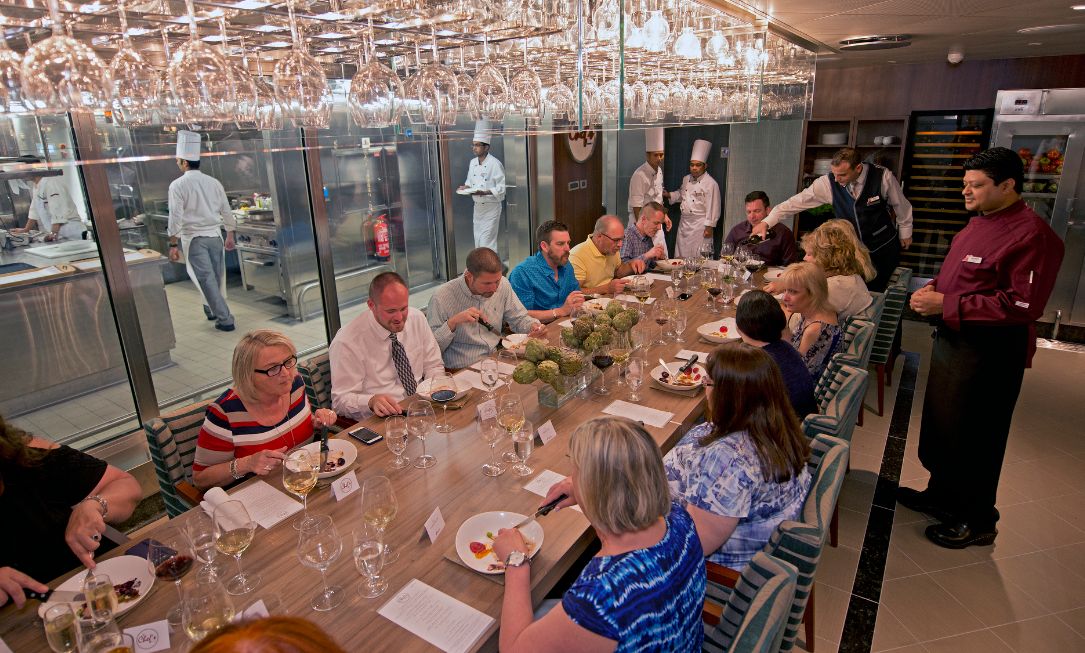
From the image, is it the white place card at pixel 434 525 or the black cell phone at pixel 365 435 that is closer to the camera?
the white place card at pixel 434 525

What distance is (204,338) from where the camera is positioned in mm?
6016

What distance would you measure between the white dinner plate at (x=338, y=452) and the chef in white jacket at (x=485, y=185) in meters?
4.83

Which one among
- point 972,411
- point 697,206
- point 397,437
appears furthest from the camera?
point 697,206

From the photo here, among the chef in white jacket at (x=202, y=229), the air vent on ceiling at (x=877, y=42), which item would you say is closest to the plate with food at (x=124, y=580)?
the chef in white jacket at (x=202, y=229)

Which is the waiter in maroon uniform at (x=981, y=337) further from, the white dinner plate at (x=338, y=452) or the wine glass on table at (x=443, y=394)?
the white dinner plate at (x=338, y=452)

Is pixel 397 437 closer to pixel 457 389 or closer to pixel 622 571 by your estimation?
pixel 457 389

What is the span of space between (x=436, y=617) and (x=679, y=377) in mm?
1850

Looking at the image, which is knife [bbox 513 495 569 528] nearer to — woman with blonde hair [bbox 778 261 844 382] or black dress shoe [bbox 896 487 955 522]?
woman with blonde hair [bbox 778 261 844 382]

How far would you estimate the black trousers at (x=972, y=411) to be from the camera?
3336mm

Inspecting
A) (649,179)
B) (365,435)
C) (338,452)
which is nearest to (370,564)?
(338,452)

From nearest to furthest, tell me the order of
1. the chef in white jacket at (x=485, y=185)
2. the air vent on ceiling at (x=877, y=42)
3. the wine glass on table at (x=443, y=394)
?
the wine glass on table at (x=443, y=394) < the air vent on ceiling at (x=877, y=42) < the chef in white jacket at (x=485, y=185)

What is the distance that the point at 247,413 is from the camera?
259 centimetres

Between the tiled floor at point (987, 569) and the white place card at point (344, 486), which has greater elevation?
the white place card at point (344, 486)

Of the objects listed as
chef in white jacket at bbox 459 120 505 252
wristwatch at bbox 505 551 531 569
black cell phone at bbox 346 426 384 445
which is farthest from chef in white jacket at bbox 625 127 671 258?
wristwatch at bbox 505 551 531 569
